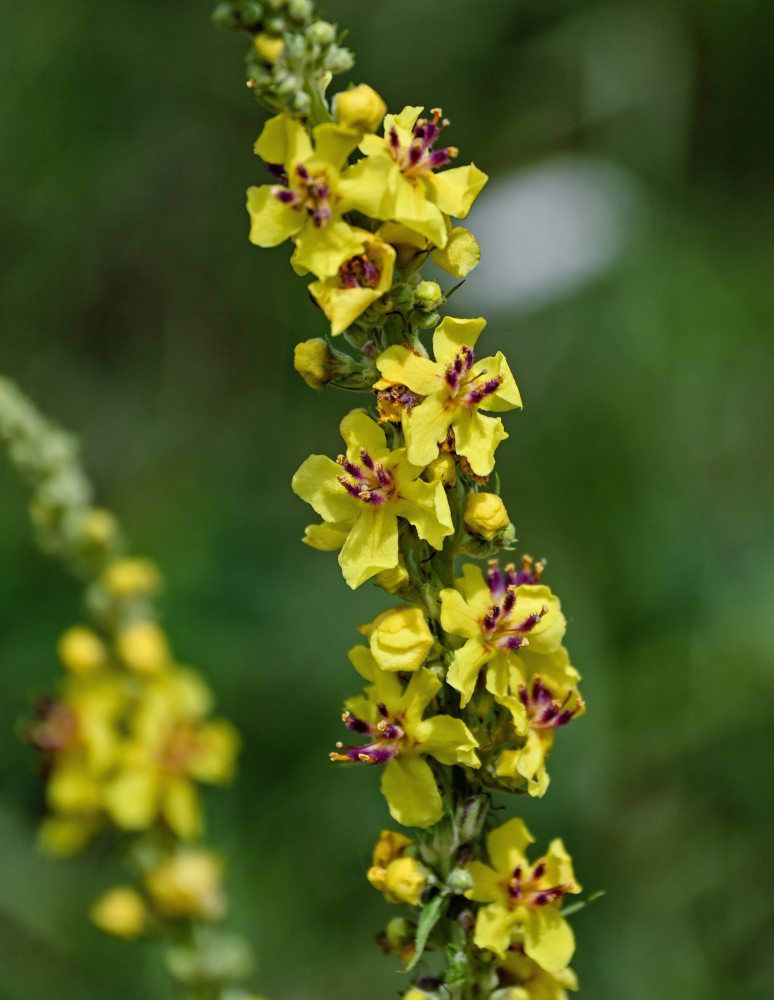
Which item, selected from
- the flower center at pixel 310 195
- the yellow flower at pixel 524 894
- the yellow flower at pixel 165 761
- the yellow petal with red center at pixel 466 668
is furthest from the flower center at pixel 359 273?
the yellow flower at pixel 165 761

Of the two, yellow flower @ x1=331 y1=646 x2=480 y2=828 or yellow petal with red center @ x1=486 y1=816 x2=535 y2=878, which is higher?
yellow flower @ x1=331 y1=646 x2=480 y2=828

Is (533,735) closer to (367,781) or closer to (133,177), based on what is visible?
(367,781)

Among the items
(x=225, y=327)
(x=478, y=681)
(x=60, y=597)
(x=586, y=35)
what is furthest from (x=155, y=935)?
(x=586, y=35)

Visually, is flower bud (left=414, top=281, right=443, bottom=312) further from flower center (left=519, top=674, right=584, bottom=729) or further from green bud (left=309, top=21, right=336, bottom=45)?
flower center (left=519, top=674, right=584, bottom=729)

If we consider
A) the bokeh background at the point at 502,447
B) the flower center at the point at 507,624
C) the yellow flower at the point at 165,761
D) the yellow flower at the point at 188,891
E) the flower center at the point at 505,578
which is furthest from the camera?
the bokeh background at the point at 502,447

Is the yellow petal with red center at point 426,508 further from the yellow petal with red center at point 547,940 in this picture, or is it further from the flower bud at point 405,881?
the yellow petal with red center at point 547,940

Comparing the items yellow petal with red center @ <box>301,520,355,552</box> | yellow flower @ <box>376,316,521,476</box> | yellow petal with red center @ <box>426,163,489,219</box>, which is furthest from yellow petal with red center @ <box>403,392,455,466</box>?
yellow petal with red center @ <box>426,163,489,219</box>
